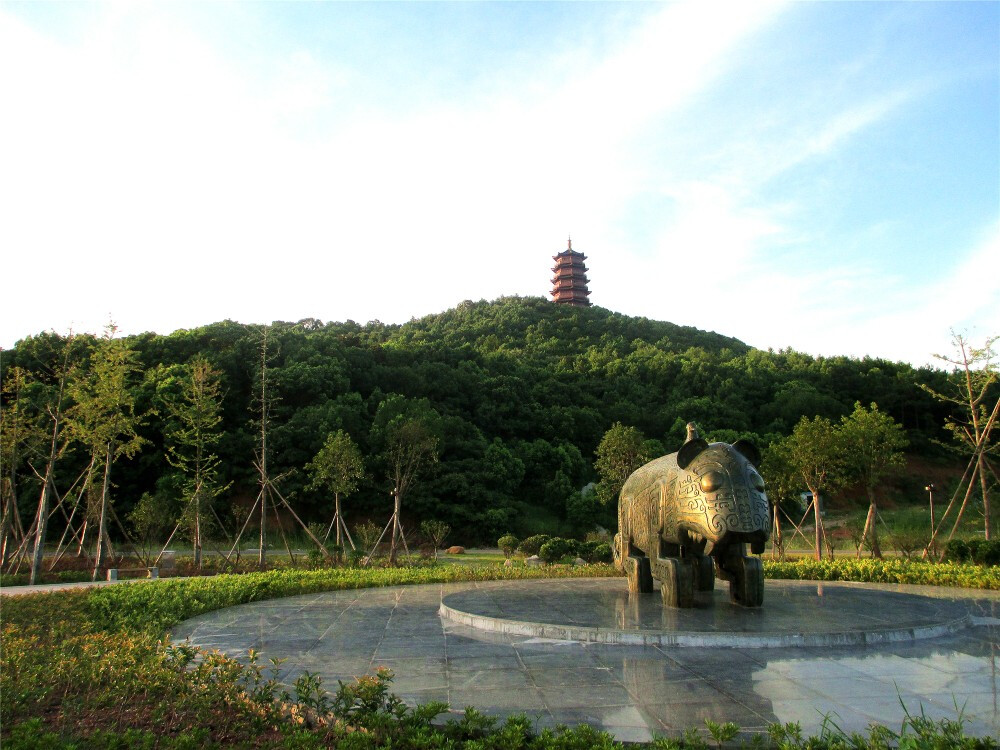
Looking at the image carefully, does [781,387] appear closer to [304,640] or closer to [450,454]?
[450,454]

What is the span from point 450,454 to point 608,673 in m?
29.0

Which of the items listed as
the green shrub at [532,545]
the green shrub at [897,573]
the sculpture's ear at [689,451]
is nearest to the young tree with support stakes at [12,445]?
the green shrub at [532,545]

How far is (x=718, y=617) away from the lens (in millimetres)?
7523

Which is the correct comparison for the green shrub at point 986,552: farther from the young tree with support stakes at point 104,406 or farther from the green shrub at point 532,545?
the young tree with support stakes at point 104,406

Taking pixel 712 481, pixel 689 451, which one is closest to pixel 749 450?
pixel 689 451

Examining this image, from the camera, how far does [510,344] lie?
55656mm

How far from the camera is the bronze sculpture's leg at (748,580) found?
8109 millimetres

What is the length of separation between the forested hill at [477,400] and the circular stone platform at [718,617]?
52.8 feet

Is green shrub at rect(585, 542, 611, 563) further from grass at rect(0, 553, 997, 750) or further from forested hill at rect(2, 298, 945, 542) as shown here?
forested hill at rect(2, 298, 945, 542)

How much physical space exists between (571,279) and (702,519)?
257 ft

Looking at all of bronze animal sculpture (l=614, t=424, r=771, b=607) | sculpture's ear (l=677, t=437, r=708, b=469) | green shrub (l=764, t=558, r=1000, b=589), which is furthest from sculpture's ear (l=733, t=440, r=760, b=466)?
green shrub (l=764, t=558, r=1000, b=589)

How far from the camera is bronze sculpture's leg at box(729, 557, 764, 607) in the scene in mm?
8109

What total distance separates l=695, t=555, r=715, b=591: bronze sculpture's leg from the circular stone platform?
13 cm

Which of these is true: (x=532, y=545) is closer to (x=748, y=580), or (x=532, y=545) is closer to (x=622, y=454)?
(x=622, y=454)
